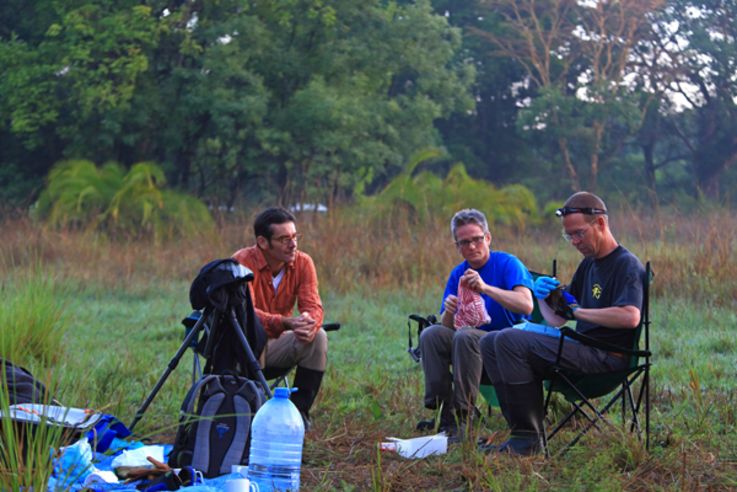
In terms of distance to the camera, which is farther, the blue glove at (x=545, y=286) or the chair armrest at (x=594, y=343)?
the blue glove at (x=545, y=286)

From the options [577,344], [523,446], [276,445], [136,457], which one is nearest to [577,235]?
[577,344]

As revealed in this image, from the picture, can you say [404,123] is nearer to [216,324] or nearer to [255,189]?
[255,189]

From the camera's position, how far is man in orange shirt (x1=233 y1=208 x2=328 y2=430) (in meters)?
5.08

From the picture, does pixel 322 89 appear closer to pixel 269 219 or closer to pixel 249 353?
pixel 269 219

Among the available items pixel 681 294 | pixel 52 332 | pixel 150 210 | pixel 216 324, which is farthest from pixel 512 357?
pixel 150 210

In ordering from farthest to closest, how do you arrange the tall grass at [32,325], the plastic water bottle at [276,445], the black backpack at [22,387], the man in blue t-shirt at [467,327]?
the tall grass at [32,325] → the man in blue t-shirt at [467,327] → the black backpack at [22,387] → the plastic water bottle at [276,445]

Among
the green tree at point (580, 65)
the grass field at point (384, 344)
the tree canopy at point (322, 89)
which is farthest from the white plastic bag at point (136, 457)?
the green tree at point (580, 65)

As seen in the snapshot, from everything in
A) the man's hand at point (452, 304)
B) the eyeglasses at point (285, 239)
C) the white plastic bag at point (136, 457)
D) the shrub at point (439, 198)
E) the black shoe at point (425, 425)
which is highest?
the shrub at point (439, 198)

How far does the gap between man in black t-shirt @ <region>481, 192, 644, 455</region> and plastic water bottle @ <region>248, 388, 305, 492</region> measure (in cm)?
87

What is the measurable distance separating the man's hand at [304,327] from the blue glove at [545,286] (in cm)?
109

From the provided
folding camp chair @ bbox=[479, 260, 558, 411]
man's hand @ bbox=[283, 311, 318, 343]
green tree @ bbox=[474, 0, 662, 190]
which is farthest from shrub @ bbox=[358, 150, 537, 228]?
green tree @ bbox=[474, 0, 662, 190]

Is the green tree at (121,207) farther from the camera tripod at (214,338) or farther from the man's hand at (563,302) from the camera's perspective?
the man's hand at (563,302)

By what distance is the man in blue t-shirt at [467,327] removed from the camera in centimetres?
479

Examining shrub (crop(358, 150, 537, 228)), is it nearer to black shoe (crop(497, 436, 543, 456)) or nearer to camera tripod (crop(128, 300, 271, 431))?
camera tripod (crop(128, 300, 271, 431))
